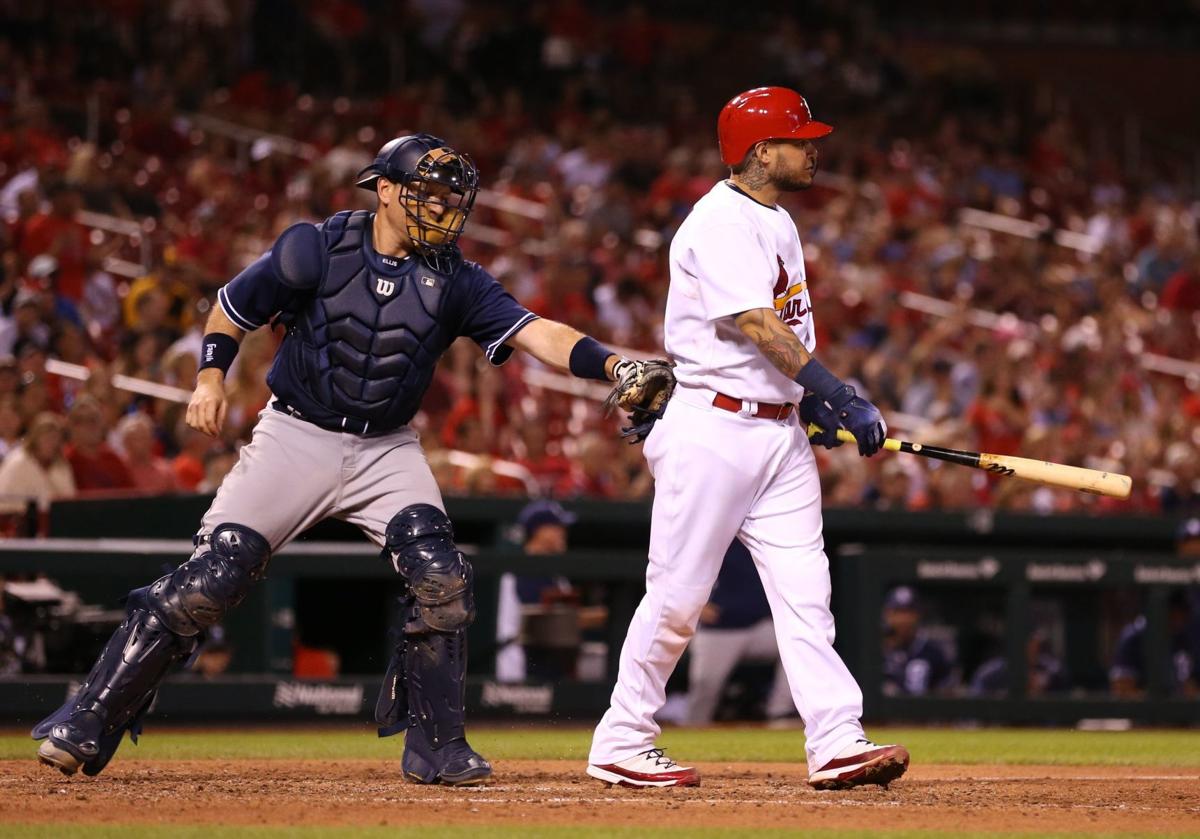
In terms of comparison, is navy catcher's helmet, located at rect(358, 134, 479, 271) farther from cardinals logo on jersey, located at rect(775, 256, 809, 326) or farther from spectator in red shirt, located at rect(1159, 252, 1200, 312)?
spectator in red shirt, located at rect(1159, 252, 1200, 312)

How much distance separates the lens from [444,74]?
1977cm

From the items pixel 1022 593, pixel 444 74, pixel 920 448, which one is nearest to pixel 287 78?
pixel 444 74

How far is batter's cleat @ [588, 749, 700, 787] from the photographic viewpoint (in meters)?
5.63

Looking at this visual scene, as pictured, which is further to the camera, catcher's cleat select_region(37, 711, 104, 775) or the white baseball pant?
the white baseball pant

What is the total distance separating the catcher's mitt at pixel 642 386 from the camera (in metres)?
5.42

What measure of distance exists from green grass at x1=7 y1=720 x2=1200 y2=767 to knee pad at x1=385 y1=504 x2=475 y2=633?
64.2 inches

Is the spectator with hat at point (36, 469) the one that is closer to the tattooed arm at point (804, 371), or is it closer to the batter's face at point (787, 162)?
the batter's face at point (787, 162)

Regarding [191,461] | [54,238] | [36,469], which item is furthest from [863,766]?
[54,238]

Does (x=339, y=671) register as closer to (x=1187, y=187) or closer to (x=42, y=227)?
(x=42, y=227)

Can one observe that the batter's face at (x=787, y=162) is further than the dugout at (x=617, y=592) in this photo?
No

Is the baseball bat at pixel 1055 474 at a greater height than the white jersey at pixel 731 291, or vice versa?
the white jersey at pixel 731 291

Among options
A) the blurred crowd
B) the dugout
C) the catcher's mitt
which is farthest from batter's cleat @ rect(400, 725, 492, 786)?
the blurred crowd

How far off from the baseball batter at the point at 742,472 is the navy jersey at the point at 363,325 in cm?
61

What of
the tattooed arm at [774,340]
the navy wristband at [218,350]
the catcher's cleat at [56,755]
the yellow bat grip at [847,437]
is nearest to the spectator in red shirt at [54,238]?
the navy wristband at [218,350]
